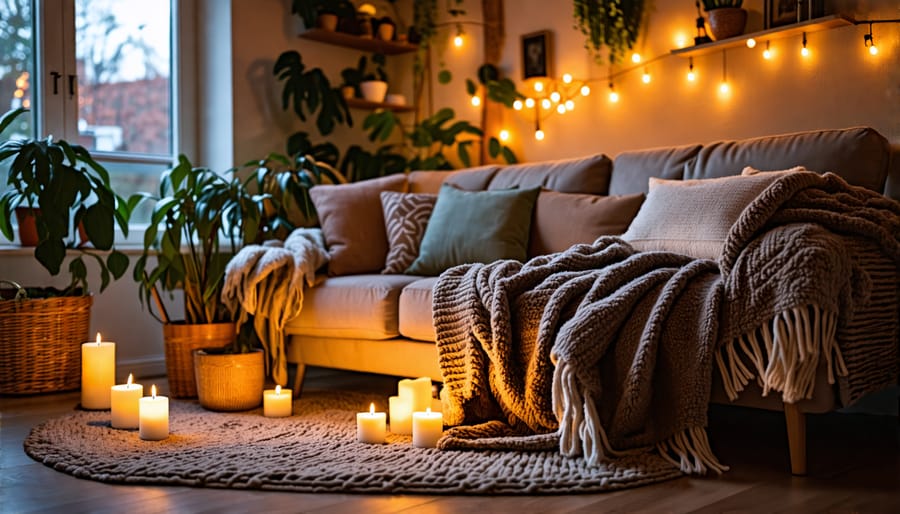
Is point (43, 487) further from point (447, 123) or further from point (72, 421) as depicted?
point (447, 123)

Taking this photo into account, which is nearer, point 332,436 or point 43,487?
point 43,487

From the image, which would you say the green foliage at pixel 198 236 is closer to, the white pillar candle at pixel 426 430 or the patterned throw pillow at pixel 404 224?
the patterned throw pillow at pixel 404 224

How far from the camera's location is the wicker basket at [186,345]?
10.2 feet

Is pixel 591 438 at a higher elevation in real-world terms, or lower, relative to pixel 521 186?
lower

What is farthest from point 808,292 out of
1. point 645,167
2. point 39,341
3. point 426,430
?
point 39,341

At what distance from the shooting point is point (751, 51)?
10.5ft

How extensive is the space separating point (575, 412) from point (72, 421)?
1568 mm

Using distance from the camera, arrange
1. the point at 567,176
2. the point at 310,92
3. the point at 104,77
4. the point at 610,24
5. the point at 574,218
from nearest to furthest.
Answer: the point at 574,218
the point at 567,176
the point at 610,24
the point at 104,77
the point at 310,92

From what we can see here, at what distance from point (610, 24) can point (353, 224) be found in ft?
4.34

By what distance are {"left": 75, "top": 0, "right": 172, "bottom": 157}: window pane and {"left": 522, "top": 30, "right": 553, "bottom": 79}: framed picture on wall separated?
5.48 ft

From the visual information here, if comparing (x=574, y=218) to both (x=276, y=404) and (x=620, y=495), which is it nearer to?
(x=276, y=404)

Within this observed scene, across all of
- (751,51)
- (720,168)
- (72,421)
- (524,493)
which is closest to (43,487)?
(72,421)

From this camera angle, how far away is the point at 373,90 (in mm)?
4320

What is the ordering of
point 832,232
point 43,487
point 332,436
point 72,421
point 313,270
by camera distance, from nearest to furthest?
point 43,487 < point 832,232 < point 332,436 < point 72,421 < point 313,270
